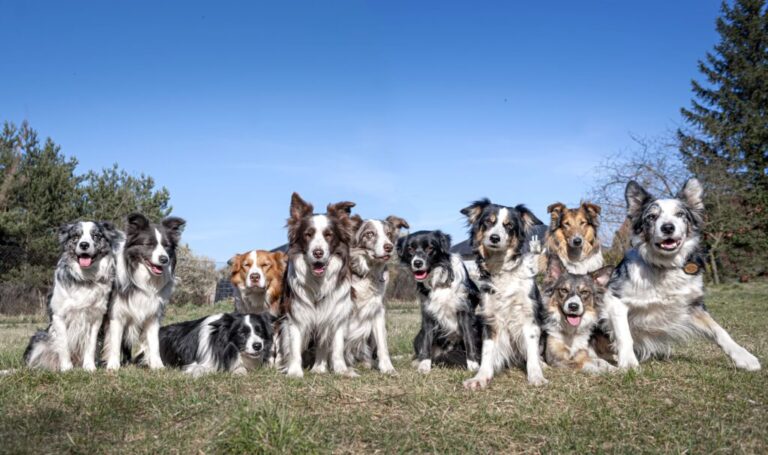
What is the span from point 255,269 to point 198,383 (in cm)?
238

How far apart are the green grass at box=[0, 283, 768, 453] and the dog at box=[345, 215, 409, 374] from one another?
70 centimetres

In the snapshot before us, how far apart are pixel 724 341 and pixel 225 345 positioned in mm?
5183

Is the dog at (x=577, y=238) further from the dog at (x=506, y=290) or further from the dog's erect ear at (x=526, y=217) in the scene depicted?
the dog at (x=506, y=290)

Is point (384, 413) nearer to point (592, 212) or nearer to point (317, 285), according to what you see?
point (317, 285)

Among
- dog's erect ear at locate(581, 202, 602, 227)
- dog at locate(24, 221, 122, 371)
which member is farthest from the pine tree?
dog at locate(24, 221, 122, 371)

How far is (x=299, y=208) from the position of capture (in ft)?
20.7

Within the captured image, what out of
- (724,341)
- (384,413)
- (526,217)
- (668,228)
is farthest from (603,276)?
(384,413)

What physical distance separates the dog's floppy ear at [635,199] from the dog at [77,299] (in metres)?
5.69

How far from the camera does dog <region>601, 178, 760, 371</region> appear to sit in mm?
5734

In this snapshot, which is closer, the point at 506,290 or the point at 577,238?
the point at 506,290

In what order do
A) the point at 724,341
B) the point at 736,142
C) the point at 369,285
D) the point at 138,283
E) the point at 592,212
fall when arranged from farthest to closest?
the point at 736,142 < the point at 592,212 < the point at 369,285 < the point at 138,283 < the point at 724,341

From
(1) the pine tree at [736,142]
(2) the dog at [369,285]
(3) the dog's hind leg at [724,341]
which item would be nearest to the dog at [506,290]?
(2) the dog at [369,285]

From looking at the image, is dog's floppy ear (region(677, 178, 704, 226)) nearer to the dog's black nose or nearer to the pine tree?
the dog's black nose

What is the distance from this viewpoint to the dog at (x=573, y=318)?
6156 mm
